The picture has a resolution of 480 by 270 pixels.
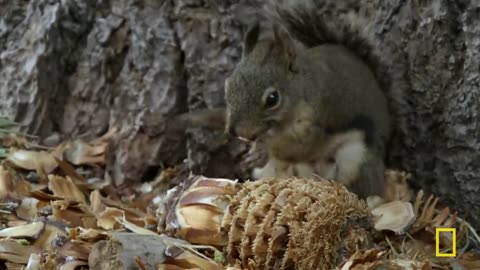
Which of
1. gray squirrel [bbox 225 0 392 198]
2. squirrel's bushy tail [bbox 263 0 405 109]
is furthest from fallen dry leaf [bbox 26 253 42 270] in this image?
squirrel's bushy tail [bbox 263 0 405 109]

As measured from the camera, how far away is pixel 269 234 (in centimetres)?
176

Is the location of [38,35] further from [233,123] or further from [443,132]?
[443,132]

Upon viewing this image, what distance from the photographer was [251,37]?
252cm

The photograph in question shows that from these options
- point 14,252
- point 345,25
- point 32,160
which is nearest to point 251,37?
point 345,25

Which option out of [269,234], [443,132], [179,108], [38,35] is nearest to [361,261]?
[269,234]

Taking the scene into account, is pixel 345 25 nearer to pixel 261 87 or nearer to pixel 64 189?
pixel 261 87

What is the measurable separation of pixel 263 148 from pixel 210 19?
0.48 metres

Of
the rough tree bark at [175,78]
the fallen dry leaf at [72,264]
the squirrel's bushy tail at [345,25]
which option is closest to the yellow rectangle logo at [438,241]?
the rough tree bark at [175,78]

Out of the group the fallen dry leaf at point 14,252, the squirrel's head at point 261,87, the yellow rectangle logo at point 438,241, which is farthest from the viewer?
the squirrel's head at point 261,87

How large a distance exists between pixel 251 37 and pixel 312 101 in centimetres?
27

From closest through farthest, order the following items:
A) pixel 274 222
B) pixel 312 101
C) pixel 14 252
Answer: pixel 274 222, pixel 14 252, pixel 312 101

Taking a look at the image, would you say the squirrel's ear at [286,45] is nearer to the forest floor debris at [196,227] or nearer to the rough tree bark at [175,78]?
the rough tree bark at [175,78]

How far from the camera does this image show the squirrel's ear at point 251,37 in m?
2.51

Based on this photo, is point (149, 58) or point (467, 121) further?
point (149, 58)
